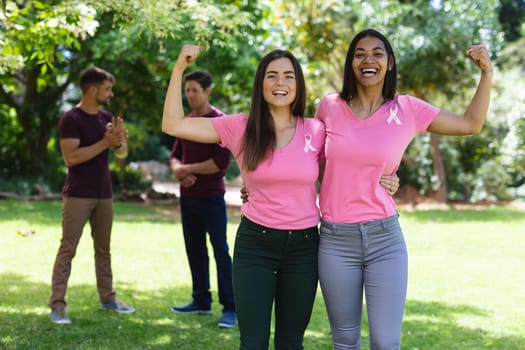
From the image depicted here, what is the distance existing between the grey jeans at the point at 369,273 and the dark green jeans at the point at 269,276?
9cm

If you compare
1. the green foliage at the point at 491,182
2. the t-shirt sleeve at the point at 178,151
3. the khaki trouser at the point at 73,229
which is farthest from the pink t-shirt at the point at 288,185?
the green foliage at the point at 491,182

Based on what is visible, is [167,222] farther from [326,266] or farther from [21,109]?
[326,266]

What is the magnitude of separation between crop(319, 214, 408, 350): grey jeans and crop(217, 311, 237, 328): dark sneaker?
2360mm

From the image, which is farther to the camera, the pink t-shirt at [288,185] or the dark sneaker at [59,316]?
the dark sneaker at [59,316]

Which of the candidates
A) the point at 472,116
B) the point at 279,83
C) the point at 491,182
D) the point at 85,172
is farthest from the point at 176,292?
the point at 491,182

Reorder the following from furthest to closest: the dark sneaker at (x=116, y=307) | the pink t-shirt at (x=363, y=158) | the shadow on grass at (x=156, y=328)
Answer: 1. the dark sneaker at (x=116, y=307)
2. the shadow on grass at (x=156, y=328)
3. the pink t-shirt at (x=363, y=158)

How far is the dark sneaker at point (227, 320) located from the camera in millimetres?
5383

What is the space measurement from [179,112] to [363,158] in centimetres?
93

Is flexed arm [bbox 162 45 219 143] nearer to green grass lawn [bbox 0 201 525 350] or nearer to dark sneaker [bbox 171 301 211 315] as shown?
green grass lawn [bbox 0 201 525 350]

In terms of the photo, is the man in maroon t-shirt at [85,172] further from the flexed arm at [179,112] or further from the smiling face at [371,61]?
the smiling face at [371,61]

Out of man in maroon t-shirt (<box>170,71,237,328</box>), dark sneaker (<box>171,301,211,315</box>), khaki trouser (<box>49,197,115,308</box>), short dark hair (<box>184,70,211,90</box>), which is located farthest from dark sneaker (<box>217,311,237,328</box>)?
short dark hair (<box>184,70,211,90</box>)

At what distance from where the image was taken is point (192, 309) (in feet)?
19.4

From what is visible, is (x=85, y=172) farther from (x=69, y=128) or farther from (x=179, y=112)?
(x=179, y=112)

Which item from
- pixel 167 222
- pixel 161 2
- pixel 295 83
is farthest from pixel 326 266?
pixel 167 222
